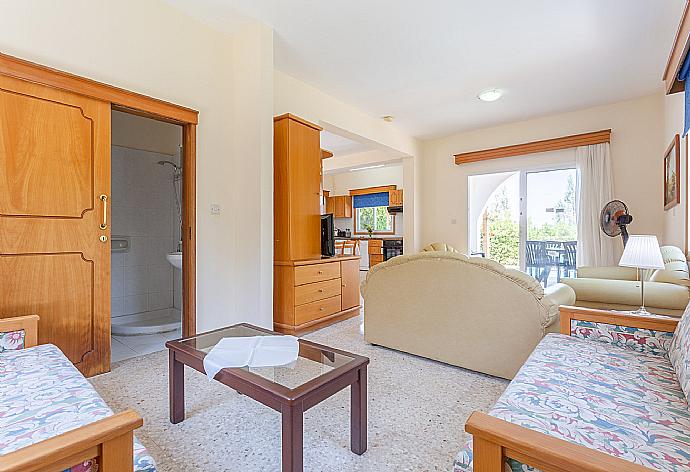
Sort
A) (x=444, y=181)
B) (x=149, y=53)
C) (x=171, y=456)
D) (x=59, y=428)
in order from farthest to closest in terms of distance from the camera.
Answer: (x=444, y=181) < (x=149, y=53) < (x=171, y=456) < (x=59, y=428)

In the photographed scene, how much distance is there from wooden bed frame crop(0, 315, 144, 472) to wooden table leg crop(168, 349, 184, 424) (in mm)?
952

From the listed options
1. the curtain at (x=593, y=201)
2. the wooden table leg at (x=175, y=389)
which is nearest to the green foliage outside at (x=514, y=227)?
the curtain at (x=593, y=201)

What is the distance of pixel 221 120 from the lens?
309cm

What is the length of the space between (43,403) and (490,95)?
4774 millimetres

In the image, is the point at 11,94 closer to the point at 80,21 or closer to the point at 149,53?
the point at 80,21

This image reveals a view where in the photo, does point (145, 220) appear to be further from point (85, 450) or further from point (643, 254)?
point (643, 254)

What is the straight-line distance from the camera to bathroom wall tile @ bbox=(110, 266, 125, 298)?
389cm

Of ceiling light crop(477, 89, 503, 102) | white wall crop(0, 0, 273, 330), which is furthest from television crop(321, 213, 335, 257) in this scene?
ceiling light crop(477, 89, 503, 102)

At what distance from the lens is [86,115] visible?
2295 mm

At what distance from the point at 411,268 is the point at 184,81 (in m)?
2.41

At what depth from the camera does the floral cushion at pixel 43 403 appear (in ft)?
2.99

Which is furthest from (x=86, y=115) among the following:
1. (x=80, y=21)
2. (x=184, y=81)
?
(x=184, y=81)

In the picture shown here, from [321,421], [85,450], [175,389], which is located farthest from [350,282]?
[85,450]

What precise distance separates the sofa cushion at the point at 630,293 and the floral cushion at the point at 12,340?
12.2 ft
